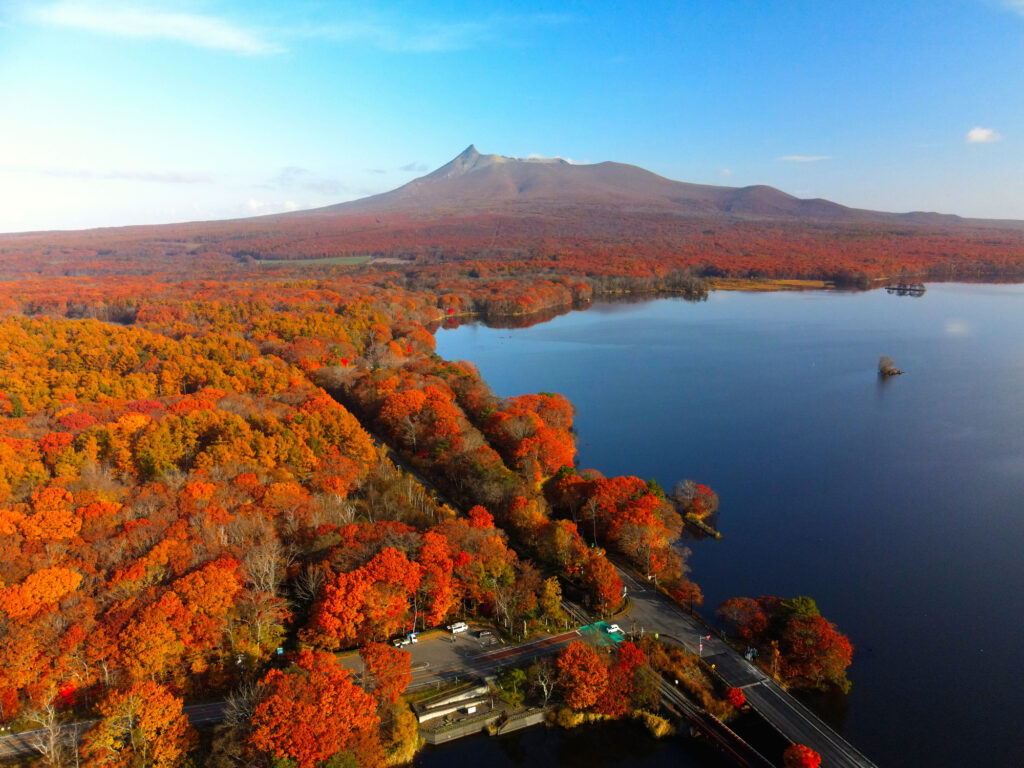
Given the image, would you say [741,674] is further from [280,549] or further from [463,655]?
[280,549]

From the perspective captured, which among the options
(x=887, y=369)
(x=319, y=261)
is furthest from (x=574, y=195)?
(x=887, y=369)

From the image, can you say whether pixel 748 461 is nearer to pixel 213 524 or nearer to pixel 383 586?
pixel 383 586

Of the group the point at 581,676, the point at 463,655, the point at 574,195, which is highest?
the point at 574,195

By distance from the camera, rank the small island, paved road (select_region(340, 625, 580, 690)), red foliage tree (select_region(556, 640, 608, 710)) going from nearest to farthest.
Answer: red foliage tree (select_region(556, 640, 608, 710)) < paved road (select_region(340, 625, 580, 690)) < the small island

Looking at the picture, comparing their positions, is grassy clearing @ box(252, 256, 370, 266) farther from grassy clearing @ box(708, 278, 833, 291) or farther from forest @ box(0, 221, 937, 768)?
forest @ box(0, 221, 937, 768)

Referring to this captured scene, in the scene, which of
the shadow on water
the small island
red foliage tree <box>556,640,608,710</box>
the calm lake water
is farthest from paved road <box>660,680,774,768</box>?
the small island
